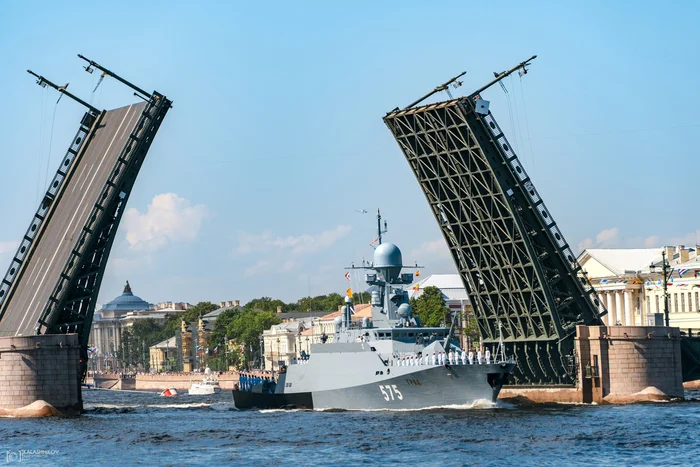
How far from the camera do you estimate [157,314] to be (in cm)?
19625

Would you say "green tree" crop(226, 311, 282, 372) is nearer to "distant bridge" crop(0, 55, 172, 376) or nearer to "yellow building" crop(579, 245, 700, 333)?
"yellow building" crop(579, 245, 700, 333)

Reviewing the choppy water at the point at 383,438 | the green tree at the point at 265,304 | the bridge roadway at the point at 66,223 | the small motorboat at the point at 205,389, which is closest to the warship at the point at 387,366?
the choppy water at the point at 383,438

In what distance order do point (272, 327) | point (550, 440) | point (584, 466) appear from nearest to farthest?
point (584, 466) < point (550, 440) < point (272, 327)

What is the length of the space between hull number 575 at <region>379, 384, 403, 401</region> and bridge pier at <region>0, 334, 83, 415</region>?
9.92 meters

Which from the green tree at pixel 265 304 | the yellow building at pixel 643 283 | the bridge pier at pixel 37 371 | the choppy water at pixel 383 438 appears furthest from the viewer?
the green tree at pixel 265 304

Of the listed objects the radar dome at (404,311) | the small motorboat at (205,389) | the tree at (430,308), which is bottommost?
the small motorboat at (205,389)

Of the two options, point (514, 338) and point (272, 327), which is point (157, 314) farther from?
point (514, 338)

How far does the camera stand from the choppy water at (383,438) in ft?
98.3

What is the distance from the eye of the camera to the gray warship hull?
39.6 m

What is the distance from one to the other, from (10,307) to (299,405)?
32.6ft

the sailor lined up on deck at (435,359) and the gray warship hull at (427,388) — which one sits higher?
the sailor lined up on deck at (435,359)

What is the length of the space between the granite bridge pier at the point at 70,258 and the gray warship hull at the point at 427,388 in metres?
8.74

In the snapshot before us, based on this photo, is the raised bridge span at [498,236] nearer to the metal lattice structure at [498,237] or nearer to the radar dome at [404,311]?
the metal lattice structure at [498,237]

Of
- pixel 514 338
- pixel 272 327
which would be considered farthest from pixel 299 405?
pixel 272 327
